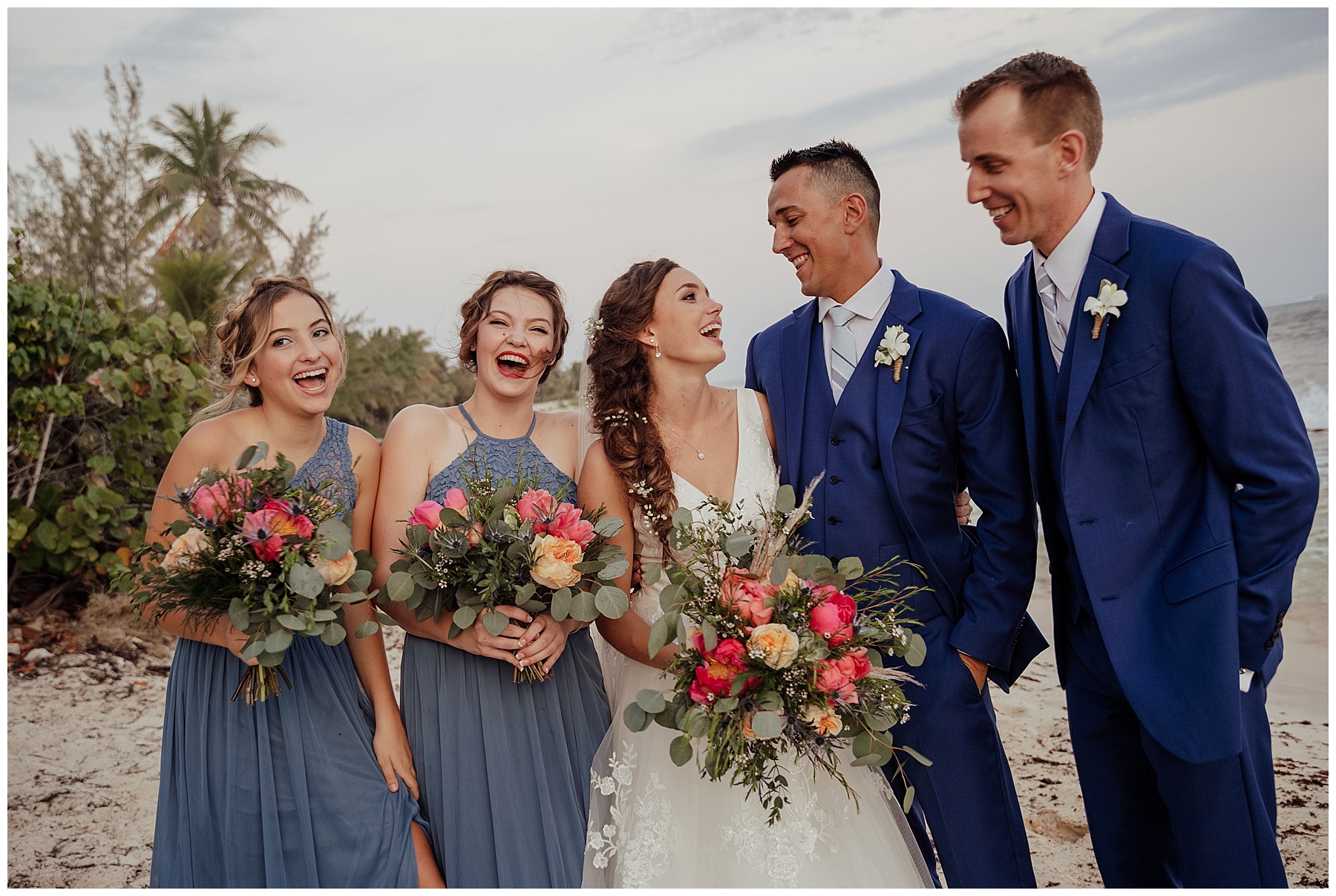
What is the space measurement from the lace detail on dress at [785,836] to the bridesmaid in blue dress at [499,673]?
549 mm

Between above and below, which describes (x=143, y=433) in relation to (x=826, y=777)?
above

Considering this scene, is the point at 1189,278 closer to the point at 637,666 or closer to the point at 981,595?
the point at 981,595

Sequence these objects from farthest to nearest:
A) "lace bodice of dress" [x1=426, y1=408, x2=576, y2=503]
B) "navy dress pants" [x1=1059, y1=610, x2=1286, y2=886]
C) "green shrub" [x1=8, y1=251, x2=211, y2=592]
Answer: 1. "green shrub" [x1=8, y1=251, x2=211, y2=592]
2. "lace bodice of dress" [x1=426, y1=408, x2=576, y2=503]
3. "navy dress pants" [x1=1059, y1=610, x2=1286, y2=886]

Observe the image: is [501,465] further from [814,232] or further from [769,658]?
[814,232]

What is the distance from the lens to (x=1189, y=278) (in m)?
2.60

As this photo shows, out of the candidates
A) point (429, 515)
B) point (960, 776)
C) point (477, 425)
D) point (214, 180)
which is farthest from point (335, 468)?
point (214, 180)

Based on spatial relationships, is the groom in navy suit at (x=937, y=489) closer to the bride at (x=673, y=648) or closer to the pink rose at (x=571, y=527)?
the bride at (x=673, y=648)

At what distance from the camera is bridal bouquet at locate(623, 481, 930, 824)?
2.40 meters

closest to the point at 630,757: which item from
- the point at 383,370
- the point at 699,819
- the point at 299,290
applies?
the point at 699,819

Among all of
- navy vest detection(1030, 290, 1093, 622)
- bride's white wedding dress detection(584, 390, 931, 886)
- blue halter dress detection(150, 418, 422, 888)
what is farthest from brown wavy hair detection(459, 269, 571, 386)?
navy vest detection(1030, 290, 1093, 622)

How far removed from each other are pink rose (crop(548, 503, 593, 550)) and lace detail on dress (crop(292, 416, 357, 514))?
0.81m

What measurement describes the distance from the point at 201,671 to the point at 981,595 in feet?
8.71

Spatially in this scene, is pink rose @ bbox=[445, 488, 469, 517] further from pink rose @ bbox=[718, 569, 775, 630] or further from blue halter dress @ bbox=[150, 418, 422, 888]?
pink rose @ bbox=[718, 569, 775, 630]

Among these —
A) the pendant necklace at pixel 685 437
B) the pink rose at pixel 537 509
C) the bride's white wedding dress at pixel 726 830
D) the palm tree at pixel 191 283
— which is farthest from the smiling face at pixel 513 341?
Result: the palm tree at pixel 191 283
